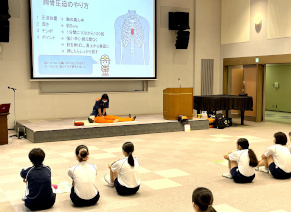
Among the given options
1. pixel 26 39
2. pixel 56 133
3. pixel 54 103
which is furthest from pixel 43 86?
pixel 56 133

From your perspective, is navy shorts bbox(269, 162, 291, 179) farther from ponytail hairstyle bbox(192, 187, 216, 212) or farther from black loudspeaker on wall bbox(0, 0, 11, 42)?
black loudspeaker on wall bbox(0, 0, 11, 42)

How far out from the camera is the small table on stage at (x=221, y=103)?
11.1 m

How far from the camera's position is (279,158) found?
530 centimetres

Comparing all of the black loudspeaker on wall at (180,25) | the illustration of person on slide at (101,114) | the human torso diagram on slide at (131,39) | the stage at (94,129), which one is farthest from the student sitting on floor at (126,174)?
the black loudspeaker on wall at (180,25)

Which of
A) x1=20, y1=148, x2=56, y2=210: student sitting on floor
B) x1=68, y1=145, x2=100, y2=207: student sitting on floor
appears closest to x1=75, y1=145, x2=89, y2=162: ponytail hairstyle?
x1=68, y1=145, x2=100, y2=207: student sitting on floor

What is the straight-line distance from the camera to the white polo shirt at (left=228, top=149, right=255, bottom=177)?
501cm

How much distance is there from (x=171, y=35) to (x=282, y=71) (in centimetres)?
623

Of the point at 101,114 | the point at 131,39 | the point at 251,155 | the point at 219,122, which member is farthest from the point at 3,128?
the point at 219,122

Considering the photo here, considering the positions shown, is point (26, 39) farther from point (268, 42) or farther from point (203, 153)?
point (268, 42)

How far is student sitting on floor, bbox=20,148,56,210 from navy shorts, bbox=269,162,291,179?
10.7 feet

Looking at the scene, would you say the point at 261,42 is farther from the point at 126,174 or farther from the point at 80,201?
the point at 80,201

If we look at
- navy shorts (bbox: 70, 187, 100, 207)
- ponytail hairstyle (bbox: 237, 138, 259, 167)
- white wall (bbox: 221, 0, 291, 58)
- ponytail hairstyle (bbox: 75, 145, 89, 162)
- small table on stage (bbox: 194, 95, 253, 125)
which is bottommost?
navy shorts (bbox: 70, 187, 100, 207)

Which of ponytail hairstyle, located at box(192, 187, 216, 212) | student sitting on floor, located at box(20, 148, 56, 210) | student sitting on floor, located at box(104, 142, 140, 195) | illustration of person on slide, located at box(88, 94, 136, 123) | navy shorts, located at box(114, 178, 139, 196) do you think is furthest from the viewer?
illustration of person on slide, located at box(88, 94, 136, 123)

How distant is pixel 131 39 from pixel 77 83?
7.90 feet
